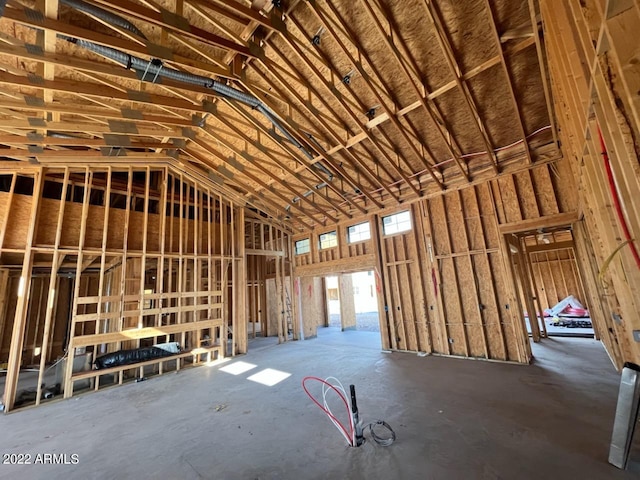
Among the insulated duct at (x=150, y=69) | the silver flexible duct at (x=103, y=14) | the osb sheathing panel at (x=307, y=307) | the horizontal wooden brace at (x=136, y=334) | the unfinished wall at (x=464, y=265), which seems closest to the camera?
the silver flexible duct at (x=103, y=14)

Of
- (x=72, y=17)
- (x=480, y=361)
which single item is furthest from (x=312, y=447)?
(x=72, y=17)

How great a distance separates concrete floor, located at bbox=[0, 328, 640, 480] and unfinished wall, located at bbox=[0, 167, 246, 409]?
168 centimetres

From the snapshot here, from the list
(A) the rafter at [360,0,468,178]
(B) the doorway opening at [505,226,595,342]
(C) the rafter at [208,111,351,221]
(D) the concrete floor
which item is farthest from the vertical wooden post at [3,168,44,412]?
(B) the doorway opening at [505,226,595,342]

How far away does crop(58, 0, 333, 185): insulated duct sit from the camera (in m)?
3.51

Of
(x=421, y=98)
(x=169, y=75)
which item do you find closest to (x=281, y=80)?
(x=169, y=75)

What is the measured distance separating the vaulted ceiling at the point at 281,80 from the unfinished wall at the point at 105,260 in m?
1.09

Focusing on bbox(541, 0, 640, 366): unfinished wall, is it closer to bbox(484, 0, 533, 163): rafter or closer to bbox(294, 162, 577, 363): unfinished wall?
bbox(484, 0, 533, 163): rafter

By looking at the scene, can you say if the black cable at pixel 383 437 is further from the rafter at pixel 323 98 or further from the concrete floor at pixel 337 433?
the rafter at pixel 323 98

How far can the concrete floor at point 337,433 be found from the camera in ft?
9.27

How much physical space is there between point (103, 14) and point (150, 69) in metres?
0.90

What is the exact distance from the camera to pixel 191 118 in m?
6.13

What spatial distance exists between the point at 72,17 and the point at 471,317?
9.51m

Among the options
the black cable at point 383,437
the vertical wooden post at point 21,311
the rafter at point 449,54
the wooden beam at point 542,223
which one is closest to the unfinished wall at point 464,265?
the wooden beam at point 542,223

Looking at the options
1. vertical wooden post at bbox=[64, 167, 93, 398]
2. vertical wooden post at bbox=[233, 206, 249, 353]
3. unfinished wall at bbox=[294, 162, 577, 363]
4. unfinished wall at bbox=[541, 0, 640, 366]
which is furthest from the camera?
vertical wooden post at bbox=[233, 206, 249, 353]
